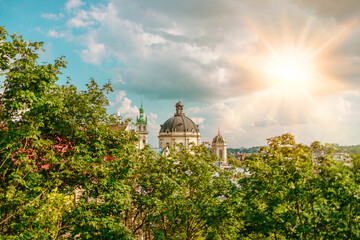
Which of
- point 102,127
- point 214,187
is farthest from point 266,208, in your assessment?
point 102,127

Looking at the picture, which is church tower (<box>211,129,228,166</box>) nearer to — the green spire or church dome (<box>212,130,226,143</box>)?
church dome (<box>212,130,226,143</box>)

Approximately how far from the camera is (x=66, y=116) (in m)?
11.7

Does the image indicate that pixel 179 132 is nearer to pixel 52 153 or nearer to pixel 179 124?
pixel 179 124

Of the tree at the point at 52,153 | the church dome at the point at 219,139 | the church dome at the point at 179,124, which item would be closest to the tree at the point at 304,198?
the tree at the point at 52,153

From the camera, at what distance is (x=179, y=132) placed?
11281 centimetres

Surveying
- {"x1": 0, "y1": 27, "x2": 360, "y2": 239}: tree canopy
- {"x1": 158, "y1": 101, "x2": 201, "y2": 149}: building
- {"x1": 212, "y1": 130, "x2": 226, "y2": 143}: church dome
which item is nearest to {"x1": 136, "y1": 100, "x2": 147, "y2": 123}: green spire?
{"x1": 158, "y1": 101, "x2": 201, "y2": 149}: building

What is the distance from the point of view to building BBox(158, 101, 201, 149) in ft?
368

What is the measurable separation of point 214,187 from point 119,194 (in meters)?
5.83

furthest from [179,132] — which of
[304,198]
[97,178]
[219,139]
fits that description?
[304,198]

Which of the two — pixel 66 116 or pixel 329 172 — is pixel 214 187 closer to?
pixel 329 172

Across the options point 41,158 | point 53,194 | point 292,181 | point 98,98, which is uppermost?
point 98,98

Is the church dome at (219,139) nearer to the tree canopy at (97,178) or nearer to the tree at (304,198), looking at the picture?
the tree canopy at (97,178)

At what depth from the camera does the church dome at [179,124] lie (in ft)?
373

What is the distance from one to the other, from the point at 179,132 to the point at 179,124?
3646 millimetres
